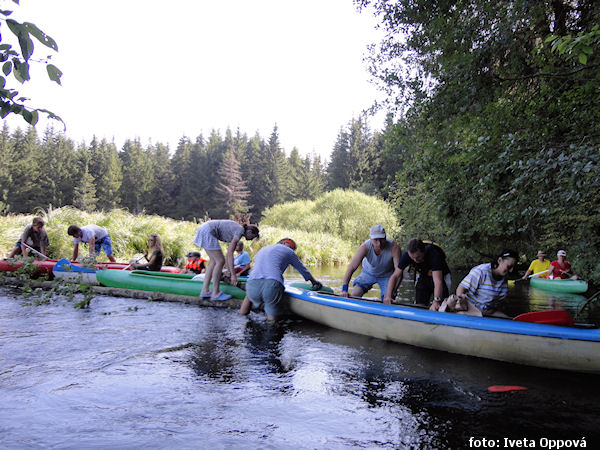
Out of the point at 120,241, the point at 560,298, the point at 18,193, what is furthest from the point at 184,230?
the point at 18,193

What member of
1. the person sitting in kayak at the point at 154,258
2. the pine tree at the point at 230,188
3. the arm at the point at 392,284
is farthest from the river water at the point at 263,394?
the pine tree at the point at 230,188

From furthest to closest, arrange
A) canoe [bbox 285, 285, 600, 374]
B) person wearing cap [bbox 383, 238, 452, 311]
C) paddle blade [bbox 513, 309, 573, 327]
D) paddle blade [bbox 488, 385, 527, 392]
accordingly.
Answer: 1. person wearing cap [bbox 383, 238, 452, 311]
2. paddle blade [bbox 513, 309, 573, 327]
3. canoe [bbox 285, 285, 600, 374]
4. paddle blade [bbox 488, 385, 527, 392]

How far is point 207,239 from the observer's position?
7.74 meters

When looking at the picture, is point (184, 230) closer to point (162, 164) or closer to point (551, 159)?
point (551, 159)

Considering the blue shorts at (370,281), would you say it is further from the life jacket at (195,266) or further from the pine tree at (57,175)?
the pine tree at (57,175)

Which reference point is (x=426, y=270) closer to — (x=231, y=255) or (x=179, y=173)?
(x=231, y=255)

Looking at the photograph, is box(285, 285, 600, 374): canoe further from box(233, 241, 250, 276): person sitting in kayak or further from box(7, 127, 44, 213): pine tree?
box(7, 127, 44, 213): pine tree

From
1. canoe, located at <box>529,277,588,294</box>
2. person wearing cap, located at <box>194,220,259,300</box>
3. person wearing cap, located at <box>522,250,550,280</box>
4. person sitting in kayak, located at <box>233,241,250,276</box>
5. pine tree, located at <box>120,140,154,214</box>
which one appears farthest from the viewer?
pine tree, located at <box>120,140,154,214</box>

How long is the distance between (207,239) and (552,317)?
17.1 feet

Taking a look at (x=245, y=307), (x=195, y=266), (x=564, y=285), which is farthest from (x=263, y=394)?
(x=564, y=285)

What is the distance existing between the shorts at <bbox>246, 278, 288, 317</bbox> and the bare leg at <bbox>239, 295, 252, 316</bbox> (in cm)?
24

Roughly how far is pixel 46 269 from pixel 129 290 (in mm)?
2325

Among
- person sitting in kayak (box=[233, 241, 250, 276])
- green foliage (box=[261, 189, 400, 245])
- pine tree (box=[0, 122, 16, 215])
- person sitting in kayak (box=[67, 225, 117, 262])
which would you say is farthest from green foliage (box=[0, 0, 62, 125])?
pine tree (box=[0, 122, 16, 215])

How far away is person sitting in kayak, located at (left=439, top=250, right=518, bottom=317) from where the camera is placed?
5.31m
